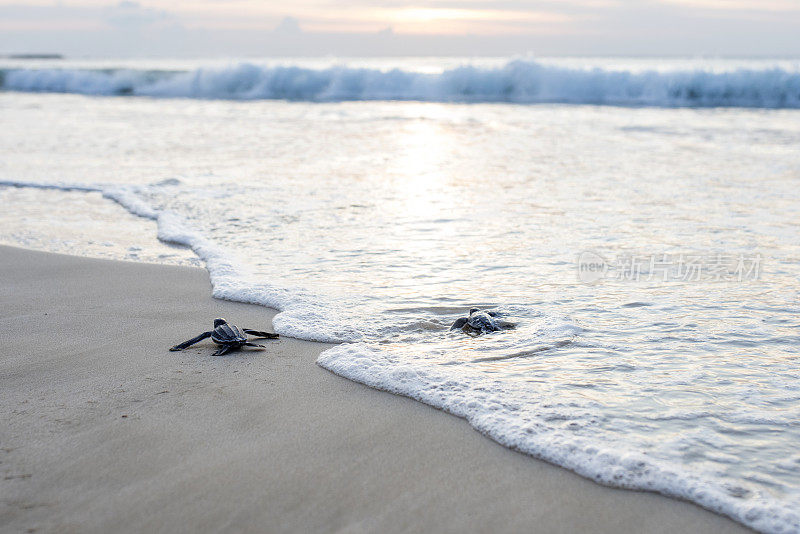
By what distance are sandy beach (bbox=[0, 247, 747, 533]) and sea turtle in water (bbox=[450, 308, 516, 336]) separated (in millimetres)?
789

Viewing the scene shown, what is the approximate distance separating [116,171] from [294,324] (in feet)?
21.4

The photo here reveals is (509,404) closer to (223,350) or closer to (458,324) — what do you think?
(458,324)

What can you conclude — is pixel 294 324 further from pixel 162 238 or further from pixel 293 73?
pixel 293 73

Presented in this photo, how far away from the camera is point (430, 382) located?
312 cm

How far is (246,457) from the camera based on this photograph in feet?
8.31

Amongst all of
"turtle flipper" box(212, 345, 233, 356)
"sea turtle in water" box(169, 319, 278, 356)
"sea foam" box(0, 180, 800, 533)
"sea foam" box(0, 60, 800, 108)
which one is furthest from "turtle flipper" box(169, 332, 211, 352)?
"sea foam" box(0, 60, 800, 108)

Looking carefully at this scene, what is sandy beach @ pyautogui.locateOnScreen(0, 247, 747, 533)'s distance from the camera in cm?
220

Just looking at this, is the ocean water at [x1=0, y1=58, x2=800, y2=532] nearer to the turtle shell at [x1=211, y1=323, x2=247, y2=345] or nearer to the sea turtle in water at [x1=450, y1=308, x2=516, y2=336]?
the sea turtle in water at [x1=450, y1=308, x2=516, y2=336]

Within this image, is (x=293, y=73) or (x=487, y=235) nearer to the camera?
(x=487, y=235)

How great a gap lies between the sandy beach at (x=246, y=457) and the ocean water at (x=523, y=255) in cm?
18

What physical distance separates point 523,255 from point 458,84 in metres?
21.5

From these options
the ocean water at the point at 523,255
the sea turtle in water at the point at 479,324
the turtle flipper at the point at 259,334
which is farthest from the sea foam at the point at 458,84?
the turtle flipper at the point at 259,334

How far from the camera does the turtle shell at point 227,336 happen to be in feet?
11.6

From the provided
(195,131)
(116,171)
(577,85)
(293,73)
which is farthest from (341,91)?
(116,171)
